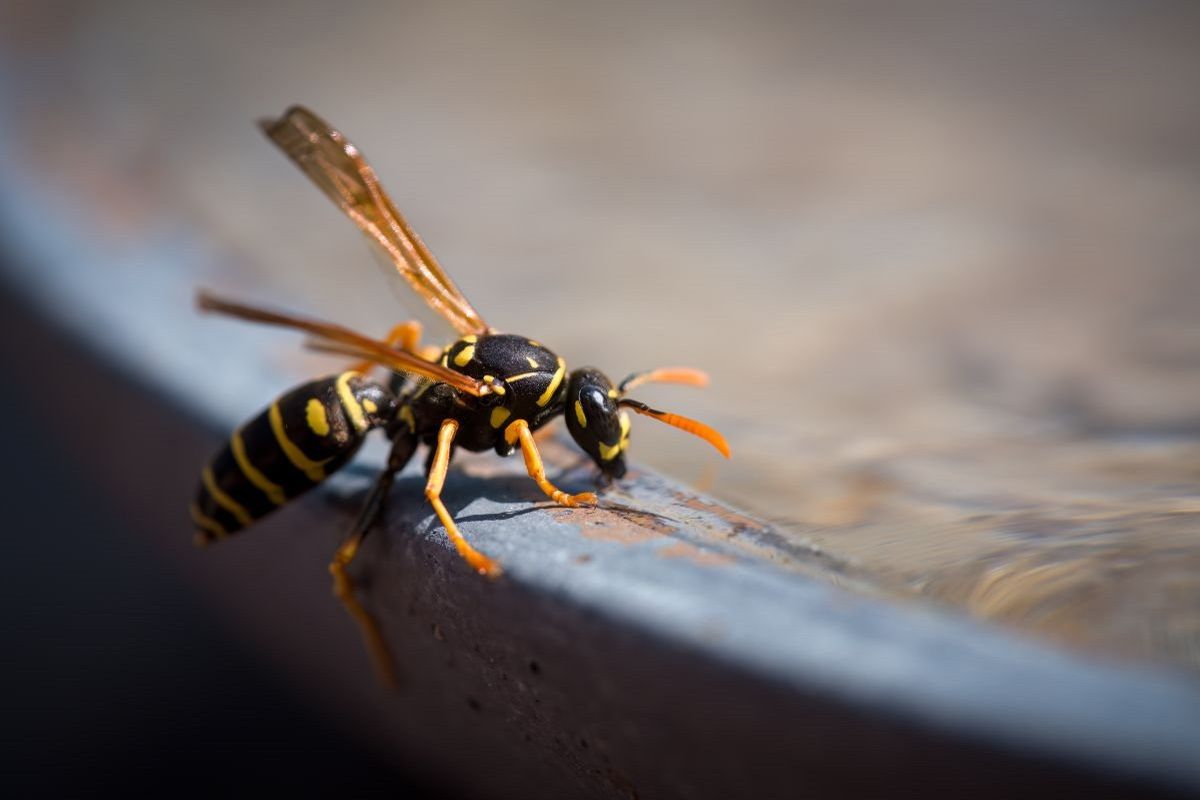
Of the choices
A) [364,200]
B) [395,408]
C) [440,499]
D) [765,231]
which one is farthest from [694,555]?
[765,231]

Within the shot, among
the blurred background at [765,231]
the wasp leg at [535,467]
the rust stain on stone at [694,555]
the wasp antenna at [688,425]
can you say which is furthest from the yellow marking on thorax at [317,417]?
the rust stain on stone at [694,555]

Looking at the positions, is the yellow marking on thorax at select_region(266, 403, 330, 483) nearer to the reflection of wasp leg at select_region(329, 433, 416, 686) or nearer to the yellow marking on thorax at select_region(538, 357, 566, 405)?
the reflection of wasp leg at select_region(329, 433, 416, 686)

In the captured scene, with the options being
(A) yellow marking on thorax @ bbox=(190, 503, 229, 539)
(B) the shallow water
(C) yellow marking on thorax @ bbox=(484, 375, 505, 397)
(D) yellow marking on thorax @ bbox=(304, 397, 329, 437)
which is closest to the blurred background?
(B) the shallow water

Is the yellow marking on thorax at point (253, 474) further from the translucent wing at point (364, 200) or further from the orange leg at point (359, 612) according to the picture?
the translucent wing at point (364, 200)

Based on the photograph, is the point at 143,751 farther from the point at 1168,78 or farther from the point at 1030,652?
the point at 1168,78

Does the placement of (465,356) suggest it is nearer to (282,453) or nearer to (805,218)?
(282,453)
